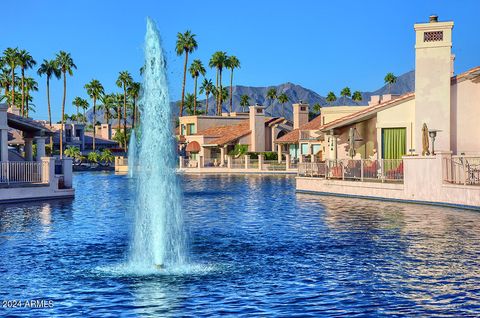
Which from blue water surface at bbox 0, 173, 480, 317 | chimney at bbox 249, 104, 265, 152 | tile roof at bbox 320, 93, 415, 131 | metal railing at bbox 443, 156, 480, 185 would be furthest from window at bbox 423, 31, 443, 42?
chimney at bbox 249, 104, 265, 152

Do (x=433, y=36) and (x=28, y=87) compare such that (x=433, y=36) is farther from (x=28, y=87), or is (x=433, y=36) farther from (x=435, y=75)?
(x=28, y=87)

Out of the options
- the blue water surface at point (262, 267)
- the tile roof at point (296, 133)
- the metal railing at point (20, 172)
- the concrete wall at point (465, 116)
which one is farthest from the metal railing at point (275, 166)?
the blue water surface at point (262, 267)

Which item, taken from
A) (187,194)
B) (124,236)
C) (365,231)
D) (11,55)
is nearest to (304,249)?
(365,231)

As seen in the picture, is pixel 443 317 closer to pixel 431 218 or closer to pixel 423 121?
pixel 431 218

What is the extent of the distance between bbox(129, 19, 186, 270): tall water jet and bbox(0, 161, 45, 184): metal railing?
19.6 meters

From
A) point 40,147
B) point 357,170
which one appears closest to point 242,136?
point 40,147

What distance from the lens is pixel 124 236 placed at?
71.2ft

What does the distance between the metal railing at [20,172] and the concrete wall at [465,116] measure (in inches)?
840

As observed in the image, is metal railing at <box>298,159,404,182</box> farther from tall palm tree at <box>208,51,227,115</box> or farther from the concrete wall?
tall palm tree at <box>208,51,227,115</box>

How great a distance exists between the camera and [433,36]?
35469 mm

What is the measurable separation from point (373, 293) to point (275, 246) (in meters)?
6.20

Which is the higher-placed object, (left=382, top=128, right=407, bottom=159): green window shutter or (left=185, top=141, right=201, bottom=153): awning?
(left=185, top=141, right=201, bottom=153): awning

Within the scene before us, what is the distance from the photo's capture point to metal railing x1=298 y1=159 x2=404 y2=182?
3484 centimetres

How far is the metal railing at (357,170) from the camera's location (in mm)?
34844
